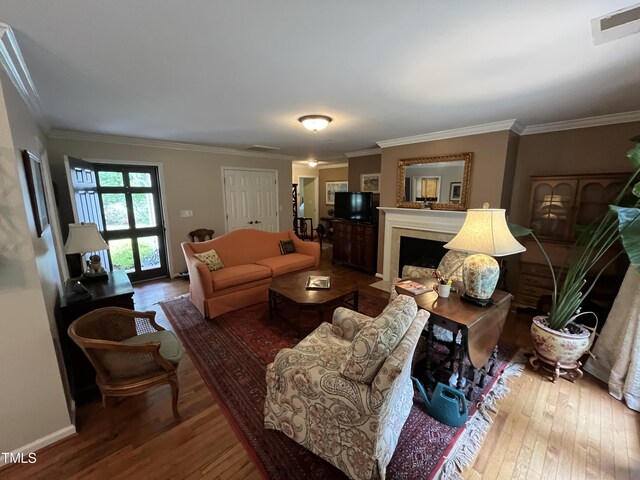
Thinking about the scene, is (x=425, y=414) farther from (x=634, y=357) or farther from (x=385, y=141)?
(x=385, y=141)

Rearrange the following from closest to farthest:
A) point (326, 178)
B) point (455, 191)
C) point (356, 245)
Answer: point (455, 191) → point (356, 245) → point (326, 178)

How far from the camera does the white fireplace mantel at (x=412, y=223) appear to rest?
368 cm

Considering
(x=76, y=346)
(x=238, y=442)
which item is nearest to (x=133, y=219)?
(x=76, y=346)

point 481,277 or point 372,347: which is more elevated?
point 481,277

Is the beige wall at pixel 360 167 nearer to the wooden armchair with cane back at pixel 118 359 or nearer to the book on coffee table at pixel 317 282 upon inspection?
the book on coffee table at pixel 317 282

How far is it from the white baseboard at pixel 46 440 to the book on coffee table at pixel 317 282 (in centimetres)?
214

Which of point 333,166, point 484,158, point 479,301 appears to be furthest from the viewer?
point 333,166

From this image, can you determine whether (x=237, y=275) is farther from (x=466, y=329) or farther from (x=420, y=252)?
(x=420, y=252)

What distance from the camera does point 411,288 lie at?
2238 mm

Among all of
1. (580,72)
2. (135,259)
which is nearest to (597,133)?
(580,72)

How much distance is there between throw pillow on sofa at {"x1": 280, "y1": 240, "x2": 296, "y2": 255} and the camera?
4.61m

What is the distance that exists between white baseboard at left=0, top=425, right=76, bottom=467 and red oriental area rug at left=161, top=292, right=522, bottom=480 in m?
0.86

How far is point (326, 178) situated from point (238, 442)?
723cm

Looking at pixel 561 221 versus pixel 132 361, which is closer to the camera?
pixel 132 361
